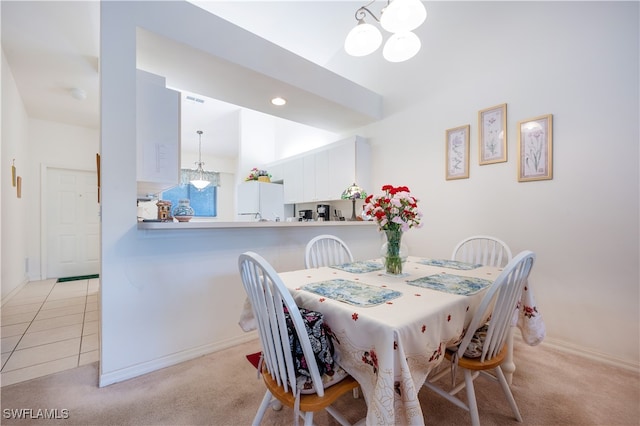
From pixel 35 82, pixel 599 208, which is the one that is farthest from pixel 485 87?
pixel 35 82

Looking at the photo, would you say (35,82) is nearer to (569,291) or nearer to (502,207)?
(502,207)

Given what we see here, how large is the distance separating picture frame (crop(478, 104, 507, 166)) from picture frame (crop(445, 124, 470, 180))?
0.43ft

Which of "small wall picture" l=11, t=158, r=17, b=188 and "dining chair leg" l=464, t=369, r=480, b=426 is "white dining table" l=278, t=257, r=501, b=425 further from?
"small wall picture" l=11, t=158, r=17, b=188

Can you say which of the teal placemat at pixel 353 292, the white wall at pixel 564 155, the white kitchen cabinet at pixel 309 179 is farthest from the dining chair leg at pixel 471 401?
the white kitchen cabinet at pixel 309 179

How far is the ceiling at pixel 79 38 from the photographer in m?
2.33

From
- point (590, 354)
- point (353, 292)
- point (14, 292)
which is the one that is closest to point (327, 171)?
point (353, 292)

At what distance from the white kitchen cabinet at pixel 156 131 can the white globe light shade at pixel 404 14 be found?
1.61 metres

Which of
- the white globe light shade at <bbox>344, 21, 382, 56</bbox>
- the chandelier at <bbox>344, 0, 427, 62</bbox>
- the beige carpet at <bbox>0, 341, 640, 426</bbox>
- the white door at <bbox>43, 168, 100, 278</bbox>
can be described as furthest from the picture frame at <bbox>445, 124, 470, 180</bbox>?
the white door at <bbox>43, 168, 100, 278</bbox>

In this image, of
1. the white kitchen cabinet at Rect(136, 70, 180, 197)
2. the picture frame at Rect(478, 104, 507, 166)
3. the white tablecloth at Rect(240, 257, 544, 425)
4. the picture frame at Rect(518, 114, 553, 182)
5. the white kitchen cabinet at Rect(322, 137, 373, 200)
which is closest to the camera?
the white tablecloth at Rect(240, 257, 544, 425)

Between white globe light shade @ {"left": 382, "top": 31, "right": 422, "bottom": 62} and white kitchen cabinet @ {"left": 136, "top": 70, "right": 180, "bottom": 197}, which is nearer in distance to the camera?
white globe light shade @ {"left": 382, "top": 31, "right": 422, "bottom": 62}

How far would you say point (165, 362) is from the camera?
1872 millimetres

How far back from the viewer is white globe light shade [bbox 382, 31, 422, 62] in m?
1.75

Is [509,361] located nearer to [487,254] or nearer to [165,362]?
[487,254]

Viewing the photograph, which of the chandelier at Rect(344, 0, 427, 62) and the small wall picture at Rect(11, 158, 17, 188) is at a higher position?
the chandelier at Rect(344, 0, 427, 62)
